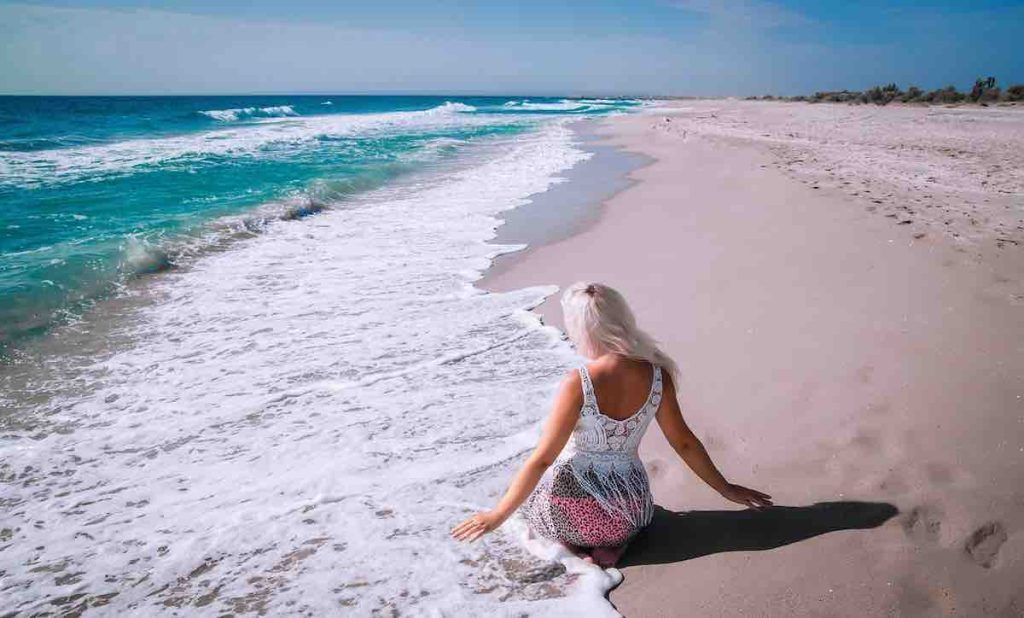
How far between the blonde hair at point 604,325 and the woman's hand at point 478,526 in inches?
34.5

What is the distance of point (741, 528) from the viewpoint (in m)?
2.67

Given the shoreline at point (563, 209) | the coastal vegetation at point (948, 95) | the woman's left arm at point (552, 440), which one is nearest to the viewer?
the woman's left arm at point (552, 440)

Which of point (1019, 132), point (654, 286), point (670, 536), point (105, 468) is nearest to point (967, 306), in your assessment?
point (654, 286)

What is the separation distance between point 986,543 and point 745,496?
97cm

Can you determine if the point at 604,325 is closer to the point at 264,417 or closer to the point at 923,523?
the point at 923,523

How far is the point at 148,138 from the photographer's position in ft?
84.4

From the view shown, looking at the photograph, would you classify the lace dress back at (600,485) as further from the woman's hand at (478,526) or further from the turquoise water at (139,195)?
the turquoise water at (139,195)

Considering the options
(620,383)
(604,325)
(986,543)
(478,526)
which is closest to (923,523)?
(986,543)

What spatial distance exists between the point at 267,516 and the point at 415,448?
3.07 ft

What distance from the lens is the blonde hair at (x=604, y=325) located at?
2.24 metres

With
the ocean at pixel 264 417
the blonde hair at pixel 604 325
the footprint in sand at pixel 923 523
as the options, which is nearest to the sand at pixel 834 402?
the footprint in sand at pixel 923 523

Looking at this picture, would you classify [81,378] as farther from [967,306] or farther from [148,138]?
[148,138]

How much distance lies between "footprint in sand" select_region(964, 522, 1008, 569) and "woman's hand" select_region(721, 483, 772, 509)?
797 mm

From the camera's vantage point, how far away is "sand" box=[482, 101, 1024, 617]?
2340 mm
